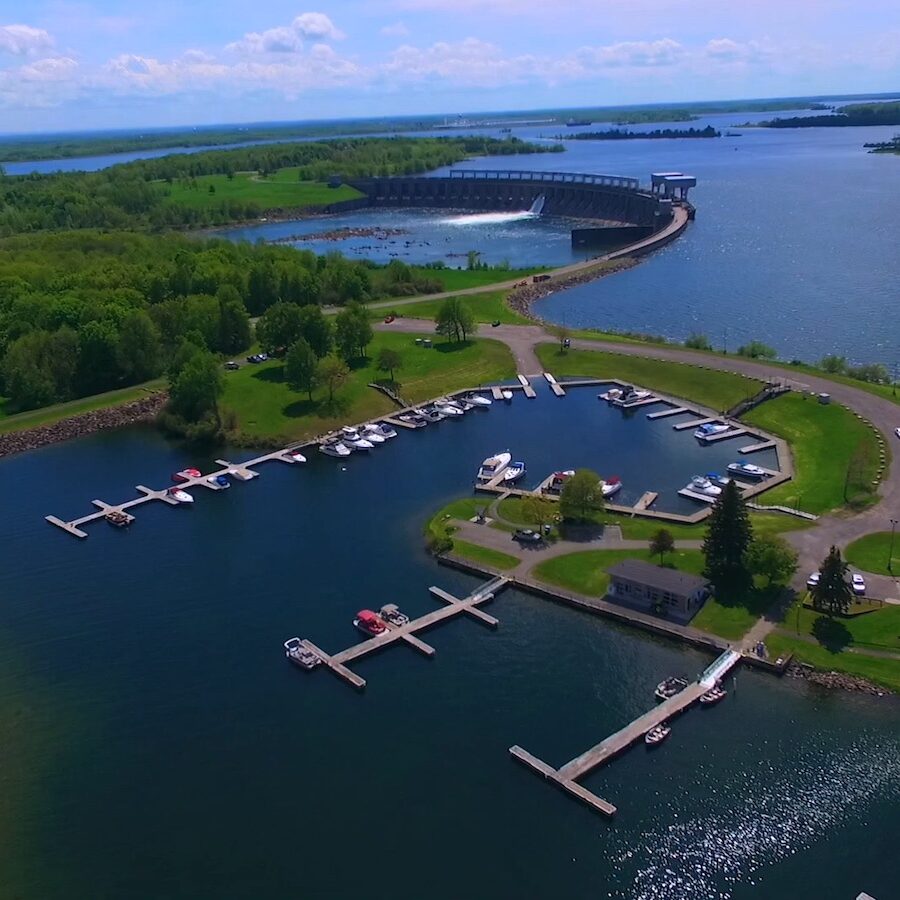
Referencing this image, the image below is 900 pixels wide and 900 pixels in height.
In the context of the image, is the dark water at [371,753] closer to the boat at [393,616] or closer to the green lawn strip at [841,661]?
the boat at [393,616]

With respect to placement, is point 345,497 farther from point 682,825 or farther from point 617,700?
point 682,825

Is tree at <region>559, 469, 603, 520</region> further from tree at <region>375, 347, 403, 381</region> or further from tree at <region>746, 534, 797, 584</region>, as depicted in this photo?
tree at <region>375, 347, 403, 381</region>

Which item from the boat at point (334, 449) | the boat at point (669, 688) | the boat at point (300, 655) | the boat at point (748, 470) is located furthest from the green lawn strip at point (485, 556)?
the boat at point (334, 449)

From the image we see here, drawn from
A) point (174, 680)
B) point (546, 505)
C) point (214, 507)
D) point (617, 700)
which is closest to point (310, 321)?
point (214, 507)

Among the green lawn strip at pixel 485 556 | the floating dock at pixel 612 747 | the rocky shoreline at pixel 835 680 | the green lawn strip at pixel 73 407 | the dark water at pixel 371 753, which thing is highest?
the green lawn strip at pixel 73 407

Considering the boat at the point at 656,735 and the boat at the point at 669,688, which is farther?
the boat at the point at 669,688

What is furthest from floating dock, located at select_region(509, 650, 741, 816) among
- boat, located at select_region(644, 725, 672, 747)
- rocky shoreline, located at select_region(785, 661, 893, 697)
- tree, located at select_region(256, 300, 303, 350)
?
tree, located at select_region(256, 300, 303, 350)
